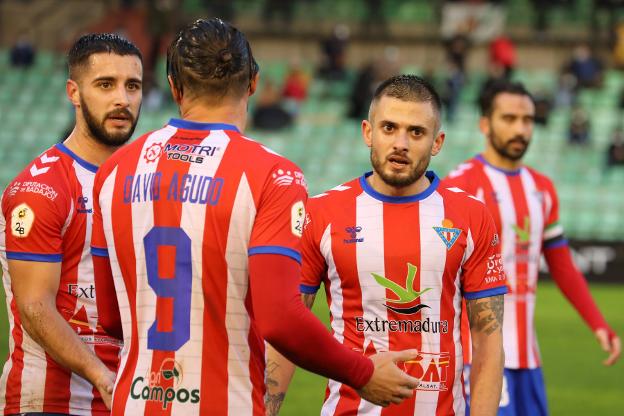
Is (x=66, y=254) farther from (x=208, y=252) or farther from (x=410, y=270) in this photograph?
(x=410, y=270)

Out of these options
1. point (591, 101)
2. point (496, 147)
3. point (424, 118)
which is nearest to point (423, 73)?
point (591, 101)

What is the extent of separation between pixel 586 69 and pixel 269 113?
24.9 feet

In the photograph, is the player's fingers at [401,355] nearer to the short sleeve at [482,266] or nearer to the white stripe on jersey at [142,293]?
the white stripe on jersey at [142,293]

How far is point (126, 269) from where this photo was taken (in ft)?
11.5

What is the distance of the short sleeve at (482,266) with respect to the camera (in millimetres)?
4453

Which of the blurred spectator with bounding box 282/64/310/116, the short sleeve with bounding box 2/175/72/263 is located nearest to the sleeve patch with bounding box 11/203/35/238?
the short sleeve with bounding box 2/175/72/263

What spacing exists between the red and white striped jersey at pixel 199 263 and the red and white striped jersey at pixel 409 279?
1.05 metres

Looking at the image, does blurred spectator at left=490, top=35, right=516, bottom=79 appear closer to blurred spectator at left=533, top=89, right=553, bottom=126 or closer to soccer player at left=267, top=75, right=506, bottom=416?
blurred spectator at left=533, top=89, right=553, bottom=126

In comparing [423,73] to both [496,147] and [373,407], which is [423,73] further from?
[373,407]

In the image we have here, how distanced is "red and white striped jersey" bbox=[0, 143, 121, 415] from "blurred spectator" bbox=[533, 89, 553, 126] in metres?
19.7

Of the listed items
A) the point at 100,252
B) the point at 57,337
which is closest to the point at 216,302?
the point at 100,252

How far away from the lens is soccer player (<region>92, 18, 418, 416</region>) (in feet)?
11.0

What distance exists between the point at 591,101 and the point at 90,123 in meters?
22.9

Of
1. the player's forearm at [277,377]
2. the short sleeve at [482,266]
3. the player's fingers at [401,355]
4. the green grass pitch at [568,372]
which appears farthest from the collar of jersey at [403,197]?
the green grass pitch at [568,372]
